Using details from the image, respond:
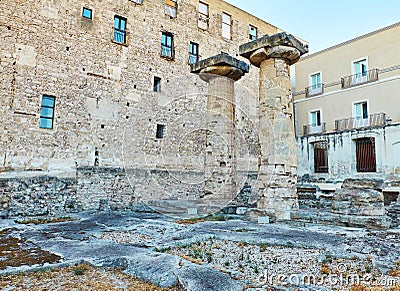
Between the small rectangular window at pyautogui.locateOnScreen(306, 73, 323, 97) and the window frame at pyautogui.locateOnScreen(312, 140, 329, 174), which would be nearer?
the window frame at pyautogui.locateOnScreen(312, 140, 329, 174)

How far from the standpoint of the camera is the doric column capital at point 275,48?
310 inches

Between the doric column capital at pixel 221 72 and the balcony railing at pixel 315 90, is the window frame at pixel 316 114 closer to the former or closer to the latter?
the balcony railing at pixel 315 90

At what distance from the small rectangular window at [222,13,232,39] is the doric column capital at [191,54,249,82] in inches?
320

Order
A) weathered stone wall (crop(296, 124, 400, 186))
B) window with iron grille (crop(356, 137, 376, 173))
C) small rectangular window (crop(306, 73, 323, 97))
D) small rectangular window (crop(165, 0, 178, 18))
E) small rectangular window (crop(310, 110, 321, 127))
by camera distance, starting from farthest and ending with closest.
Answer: small rectangular window (crop(310, 110, 321, 127)) < small rectangular window (crop(306, 73, 323, 97)) < window with iron grille (crop(356, 137, 376, 173)) < weathered stone wall (crop(296, 124, 400, 186)) < small rectangular window (crop(165, 0, 178, 18))

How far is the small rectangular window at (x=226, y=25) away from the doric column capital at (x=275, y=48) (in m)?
9.34

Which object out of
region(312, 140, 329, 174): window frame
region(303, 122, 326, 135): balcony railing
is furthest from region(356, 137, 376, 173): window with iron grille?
region(303, 122, 326, 135): balcony railing

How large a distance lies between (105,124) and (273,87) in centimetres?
695

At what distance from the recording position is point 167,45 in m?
14.6

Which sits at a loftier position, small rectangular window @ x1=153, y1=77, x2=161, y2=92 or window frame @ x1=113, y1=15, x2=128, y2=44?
window frame @ x1=113, y1=15, x2=128, y2=44

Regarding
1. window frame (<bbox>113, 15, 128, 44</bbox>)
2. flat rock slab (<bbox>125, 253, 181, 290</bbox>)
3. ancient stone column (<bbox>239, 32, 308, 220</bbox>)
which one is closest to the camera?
flat rock slab (<bbox>125, 253, 181, 290</bbox>)

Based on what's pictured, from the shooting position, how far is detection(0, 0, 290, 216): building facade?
10.2 meters

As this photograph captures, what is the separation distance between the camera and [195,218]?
852 cm

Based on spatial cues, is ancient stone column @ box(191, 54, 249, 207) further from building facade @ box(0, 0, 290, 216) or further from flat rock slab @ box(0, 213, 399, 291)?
building facade @ box(0, 0, 290, 216)

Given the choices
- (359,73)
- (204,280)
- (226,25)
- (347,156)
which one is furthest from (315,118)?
(204,280)
